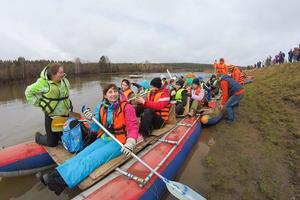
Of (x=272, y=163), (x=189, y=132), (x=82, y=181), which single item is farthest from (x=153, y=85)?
(x=272, y=163)

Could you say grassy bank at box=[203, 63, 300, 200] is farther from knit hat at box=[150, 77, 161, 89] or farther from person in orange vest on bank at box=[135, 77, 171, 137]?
knit hat at box=[150, 77, 161, 89]

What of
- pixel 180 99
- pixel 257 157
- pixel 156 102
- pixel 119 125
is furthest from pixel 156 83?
pixel 257 157

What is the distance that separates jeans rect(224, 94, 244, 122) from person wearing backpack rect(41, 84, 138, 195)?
460cm

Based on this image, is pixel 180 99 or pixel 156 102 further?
pixel 180 99

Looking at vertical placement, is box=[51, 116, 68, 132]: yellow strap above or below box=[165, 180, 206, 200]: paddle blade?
above

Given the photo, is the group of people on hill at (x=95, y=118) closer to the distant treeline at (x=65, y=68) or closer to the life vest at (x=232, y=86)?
the life vest at (x=232, y=86)

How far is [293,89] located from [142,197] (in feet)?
33.9

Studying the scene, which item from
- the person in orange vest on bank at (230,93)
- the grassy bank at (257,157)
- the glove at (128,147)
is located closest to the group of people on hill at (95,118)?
the glove at (128,147)

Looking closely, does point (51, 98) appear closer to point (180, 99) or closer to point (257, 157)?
point (180, 99)

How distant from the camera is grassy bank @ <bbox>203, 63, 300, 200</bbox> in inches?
137

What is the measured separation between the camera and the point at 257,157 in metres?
4.56

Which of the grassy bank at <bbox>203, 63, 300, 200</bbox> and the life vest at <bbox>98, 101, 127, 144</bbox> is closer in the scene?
the life vest at <bbox>98, 101, 127, 144</bbox>

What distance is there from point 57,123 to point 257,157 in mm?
4406

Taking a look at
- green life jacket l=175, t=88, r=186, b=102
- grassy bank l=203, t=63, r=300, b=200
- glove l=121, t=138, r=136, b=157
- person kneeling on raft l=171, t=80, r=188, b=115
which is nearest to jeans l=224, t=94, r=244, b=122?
grassy bank l=203, t=63, r=300, b=200
